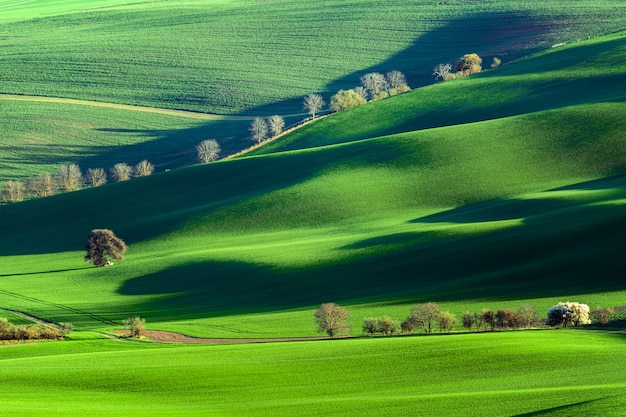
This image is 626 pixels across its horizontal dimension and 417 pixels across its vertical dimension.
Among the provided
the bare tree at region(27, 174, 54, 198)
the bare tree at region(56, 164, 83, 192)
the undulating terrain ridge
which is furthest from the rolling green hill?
the bare tree at region(27, 174, 54, 198)

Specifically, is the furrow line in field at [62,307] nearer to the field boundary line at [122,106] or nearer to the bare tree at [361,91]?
the field boundary line at [122,106]

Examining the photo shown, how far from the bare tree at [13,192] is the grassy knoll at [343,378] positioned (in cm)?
6005

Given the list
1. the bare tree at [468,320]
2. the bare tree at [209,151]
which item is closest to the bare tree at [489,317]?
the bare tree at [468,320]

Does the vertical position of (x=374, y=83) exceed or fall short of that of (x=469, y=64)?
it exceeds it

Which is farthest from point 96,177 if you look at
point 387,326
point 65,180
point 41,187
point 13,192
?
point 387,326

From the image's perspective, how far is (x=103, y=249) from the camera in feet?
266

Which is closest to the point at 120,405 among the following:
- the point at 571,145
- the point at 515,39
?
the point at 571,145

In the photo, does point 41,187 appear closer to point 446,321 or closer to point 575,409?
point 446,321

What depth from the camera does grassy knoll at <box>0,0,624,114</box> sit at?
14375cm

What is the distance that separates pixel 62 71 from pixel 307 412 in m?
123

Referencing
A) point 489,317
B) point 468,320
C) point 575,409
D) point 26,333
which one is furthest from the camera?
point 26,333

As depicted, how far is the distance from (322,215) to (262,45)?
83.7m

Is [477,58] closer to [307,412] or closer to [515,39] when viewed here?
[515,39]

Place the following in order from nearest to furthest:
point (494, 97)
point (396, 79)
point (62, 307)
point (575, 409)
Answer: point (575, 409), point (62, 307), point (494, 97), point (396, 79)
